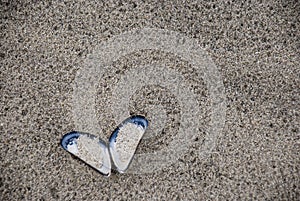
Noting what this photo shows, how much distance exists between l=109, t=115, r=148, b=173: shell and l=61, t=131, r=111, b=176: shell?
3 cm

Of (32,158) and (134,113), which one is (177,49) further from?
(32,158)

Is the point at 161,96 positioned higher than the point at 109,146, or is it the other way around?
the point at 161,96

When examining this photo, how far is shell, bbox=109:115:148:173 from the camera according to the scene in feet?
5.32

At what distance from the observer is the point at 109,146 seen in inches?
64.7

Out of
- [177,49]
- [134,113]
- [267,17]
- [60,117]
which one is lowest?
[60,117]

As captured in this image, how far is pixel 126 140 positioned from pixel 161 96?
9.1 inches

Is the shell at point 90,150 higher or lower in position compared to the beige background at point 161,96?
lower

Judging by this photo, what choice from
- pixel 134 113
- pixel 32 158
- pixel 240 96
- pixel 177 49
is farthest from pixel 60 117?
pixel 240 96

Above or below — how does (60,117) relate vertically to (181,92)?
below

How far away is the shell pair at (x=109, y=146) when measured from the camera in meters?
1.62

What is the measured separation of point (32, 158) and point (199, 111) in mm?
698

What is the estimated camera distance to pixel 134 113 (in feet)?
5.54

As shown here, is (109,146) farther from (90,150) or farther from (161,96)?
(161,96)

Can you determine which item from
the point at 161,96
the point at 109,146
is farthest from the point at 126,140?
the point at 161,96
